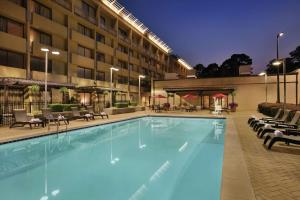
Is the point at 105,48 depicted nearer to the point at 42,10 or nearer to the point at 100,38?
the point at 100,38

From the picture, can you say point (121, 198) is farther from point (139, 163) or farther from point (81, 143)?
point (81, 143)

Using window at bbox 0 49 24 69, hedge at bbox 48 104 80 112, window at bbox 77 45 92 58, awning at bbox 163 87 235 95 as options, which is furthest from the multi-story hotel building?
awning at bbox 163 87 235 95

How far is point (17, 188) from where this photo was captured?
17.8ft

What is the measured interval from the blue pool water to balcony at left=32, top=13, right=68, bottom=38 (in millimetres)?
15511

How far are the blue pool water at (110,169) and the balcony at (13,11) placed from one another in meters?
14.1

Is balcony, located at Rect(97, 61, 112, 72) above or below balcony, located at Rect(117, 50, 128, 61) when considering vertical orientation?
below

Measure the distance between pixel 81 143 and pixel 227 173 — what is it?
7.24 meters

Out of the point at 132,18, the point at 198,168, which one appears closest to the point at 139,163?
the point at 198,168

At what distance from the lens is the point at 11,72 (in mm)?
19844

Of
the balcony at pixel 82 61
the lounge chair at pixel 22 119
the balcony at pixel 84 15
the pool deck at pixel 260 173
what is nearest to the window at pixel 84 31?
the balcony at pixel 84 15

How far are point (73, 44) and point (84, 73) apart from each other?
4.19 m

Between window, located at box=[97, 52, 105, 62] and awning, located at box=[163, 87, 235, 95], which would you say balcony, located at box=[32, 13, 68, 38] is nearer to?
window, located at box=[97, 52, 105, 62]

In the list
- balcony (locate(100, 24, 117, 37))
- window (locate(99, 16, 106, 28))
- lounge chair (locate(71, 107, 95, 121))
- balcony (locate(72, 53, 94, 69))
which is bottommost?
lounge chair (locate(71, 107, 95, 121))

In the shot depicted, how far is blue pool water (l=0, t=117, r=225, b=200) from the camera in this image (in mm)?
5203
